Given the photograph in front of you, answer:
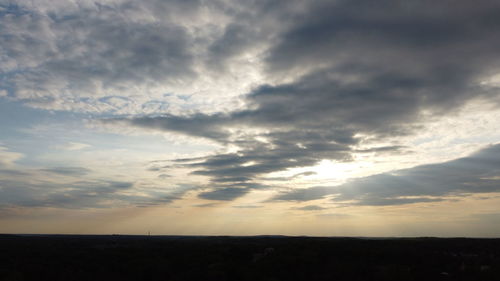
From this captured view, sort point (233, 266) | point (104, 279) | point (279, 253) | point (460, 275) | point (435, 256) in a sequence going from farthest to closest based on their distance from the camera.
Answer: point (279, 253), point (435, 256), point (233, 266), point (104, 279), point (460, 275)

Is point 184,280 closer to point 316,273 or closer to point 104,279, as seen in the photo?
point 104,279

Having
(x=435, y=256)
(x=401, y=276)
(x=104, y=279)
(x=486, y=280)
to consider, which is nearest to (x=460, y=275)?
(x=486, y=280)

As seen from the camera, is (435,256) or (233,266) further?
(435,256)

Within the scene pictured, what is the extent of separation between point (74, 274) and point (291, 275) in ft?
63.4

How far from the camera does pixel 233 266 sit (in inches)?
1294

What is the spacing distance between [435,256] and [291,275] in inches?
698

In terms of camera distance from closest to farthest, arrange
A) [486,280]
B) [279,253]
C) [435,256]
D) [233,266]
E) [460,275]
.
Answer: [486,280]
[460,275]
[233,266]
[435,256]
[279,253]

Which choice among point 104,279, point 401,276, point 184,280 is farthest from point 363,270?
point 104,279

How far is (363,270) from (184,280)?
15.3 meters

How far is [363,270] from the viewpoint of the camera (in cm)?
2936

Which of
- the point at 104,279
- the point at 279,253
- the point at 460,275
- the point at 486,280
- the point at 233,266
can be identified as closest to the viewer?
the point at 486,280

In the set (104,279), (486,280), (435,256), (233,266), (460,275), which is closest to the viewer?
(486,280)

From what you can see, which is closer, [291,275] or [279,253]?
[291,275]

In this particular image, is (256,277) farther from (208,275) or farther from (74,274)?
(74,274)
